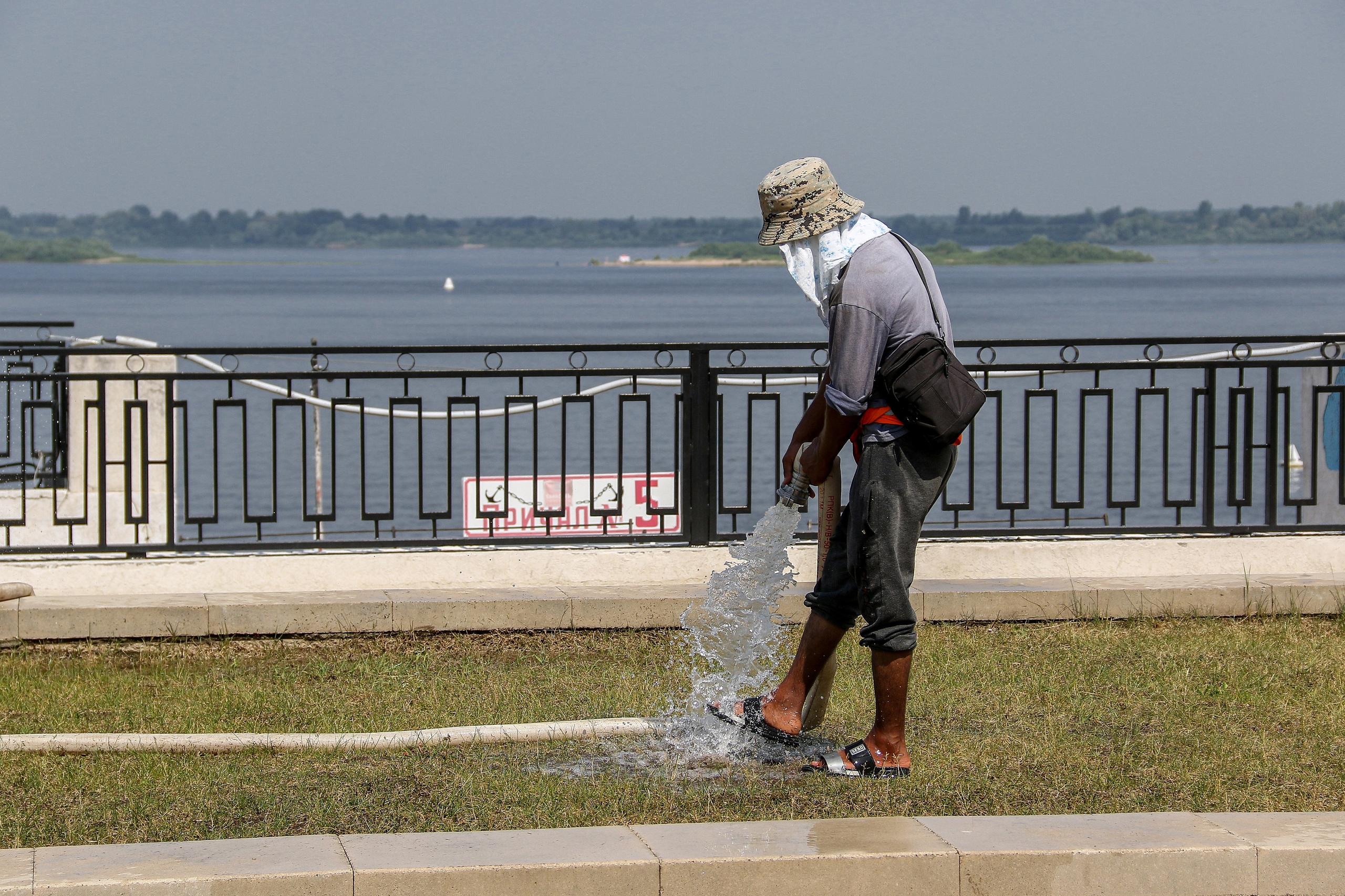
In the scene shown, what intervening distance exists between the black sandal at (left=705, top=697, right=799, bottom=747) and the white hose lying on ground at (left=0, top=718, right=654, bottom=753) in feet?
1.13

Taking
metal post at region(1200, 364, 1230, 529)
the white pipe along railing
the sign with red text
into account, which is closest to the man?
the white pipe along railing

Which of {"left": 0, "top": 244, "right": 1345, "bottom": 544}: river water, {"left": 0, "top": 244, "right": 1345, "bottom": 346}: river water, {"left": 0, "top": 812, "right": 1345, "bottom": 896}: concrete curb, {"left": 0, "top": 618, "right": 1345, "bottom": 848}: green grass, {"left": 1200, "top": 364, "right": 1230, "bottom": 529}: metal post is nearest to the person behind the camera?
{"left": 0, "top": 812, "right": 1345, "bottom": 896}: concrete curb

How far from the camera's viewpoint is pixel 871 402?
5391 mm

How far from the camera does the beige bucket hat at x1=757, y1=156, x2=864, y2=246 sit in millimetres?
5344

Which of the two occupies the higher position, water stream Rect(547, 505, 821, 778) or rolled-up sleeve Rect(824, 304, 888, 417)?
rolled-up sleeve Rect(824, 304, 888, 417)

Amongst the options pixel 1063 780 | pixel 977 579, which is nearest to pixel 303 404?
pixel 977 579

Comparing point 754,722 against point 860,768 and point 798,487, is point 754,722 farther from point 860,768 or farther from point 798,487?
point 798,487

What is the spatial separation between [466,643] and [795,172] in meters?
3.46

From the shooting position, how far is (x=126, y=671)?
7535 millimetres

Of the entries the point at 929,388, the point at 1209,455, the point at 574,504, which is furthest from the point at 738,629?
the point at 574,504

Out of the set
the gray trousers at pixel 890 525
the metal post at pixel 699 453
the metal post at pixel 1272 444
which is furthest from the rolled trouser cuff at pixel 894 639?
the metal post at pixel 1272 444

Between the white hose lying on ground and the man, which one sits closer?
the man

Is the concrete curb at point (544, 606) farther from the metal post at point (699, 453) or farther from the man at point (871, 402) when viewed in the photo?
the man at point (871, 402)

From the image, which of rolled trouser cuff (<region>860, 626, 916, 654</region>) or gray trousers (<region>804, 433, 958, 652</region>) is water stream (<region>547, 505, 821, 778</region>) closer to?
gray trousers (<region>804, 433, 958, 652</region>)
